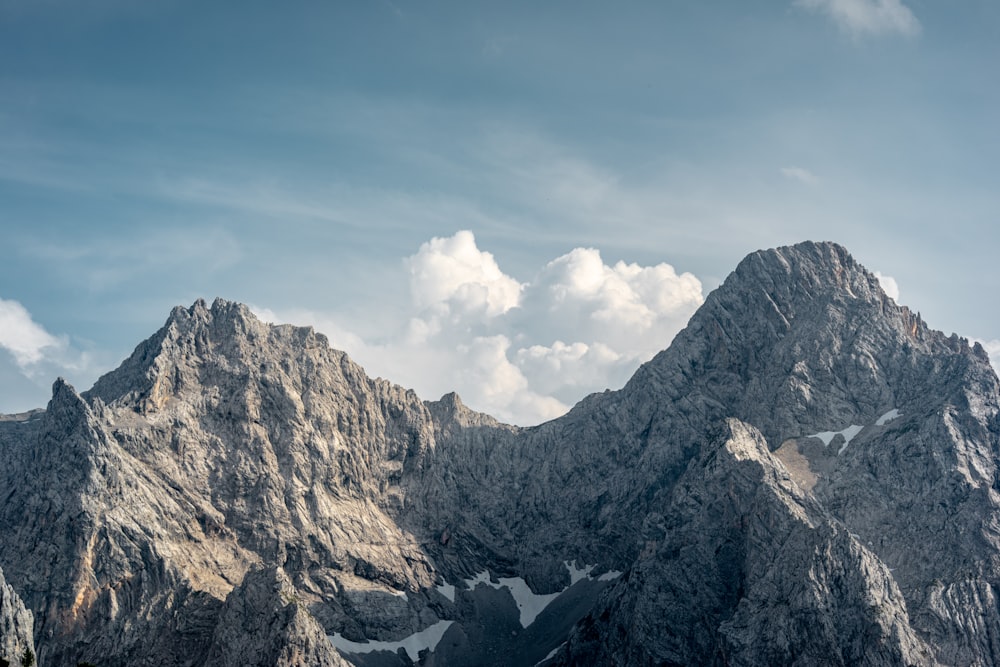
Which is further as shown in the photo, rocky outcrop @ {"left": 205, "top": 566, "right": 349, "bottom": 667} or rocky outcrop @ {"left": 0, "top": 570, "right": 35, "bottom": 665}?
rocky outcrop @ {"left": 205, "top": 566, "right": 349, "bottom": 667}

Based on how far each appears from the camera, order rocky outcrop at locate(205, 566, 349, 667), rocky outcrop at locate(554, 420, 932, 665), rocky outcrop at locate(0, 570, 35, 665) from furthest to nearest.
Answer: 1. rocky outcrop at locate(205, 566, 349, 667)
2. rocky outcrop at locate(554, 420, 932, 665)
3. rocky outcrop at locate(0, 570, 35, 665)

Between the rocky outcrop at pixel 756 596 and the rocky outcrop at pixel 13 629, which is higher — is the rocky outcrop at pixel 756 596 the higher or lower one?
the lower one

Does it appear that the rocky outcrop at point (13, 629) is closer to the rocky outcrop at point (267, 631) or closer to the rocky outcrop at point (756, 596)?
the rocky outcrop at point (267, 631)

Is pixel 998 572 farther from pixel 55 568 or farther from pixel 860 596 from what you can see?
pixel 55 568

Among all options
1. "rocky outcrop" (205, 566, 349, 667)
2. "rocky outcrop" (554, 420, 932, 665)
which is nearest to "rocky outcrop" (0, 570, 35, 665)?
"rocky outcrop" (205, 566, 349, 667)

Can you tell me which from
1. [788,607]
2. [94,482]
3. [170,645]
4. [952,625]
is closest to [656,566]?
[788,607]

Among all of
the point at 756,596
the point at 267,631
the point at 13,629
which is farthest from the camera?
the point at 756,596

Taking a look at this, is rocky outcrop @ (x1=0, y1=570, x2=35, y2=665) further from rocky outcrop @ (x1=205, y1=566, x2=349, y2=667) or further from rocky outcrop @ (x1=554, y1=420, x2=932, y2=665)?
rocky outcrop @ (x1=554, y1=420, x2=932, y2=665)

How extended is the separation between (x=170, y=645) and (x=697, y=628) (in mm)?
96508

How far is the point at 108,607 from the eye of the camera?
579 ft

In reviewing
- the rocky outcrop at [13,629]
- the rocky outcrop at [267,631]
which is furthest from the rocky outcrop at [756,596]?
the rocky outcrop at [13,629]

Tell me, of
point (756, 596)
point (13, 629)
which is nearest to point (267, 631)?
point (13, 629)

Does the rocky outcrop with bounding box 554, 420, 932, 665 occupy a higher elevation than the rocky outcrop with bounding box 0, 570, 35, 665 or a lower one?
lower

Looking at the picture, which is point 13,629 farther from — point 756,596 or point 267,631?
point 756,596
